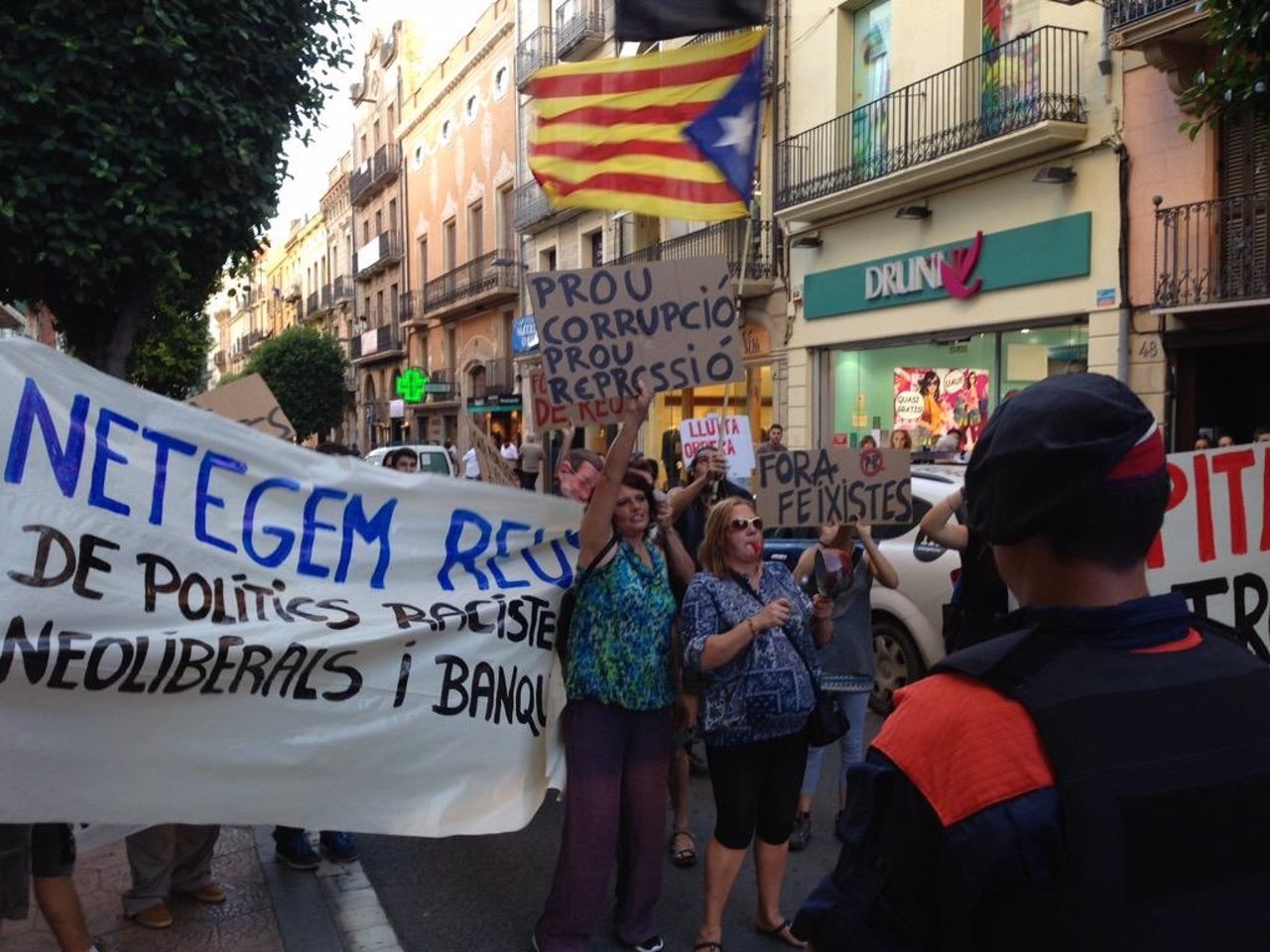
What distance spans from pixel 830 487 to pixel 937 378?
1115 centimetres

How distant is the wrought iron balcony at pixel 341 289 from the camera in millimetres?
51469

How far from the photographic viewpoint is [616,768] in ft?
12.3

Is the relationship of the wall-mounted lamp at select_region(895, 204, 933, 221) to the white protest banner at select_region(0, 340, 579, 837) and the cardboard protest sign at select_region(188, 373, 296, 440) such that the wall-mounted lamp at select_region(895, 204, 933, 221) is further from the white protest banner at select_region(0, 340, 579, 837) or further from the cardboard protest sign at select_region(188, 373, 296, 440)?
the white protest banner at select_region(0, 340, 579, 837)

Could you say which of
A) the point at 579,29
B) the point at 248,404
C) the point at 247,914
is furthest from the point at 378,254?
the point at 247,914

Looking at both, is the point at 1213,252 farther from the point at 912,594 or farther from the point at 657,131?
the point at 657,131

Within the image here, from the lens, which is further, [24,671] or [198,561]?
[198,561]

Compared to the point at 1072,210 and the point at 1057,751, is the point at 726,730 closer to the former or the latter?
the point at 1057,751

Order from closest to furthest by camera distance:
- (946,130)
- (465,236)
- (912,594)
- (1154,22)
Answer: (912,594) < (1154,22) < (946,130) < (465,236)

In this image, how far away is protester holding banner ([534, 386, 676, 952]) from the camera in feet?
12.0

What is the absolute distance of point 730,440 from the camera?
9258mm

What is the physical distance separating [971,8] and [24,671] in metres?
14.7

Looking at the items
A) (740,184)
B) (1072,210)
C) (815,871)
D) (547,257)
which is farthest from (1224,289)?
(547,257)

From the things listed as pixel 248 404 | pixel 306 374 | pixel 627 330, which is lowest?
pixel 248 404

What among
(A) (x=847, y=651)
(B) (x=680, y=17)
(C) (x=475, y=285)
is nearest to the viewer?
(A) (x=847, y=651)
